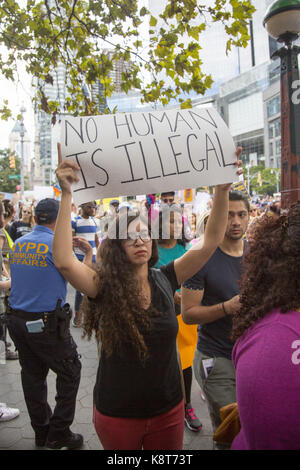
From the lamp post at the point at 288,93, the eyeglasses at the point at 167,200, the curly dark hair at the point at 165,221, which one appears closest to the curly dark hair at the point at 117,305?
the curly dark hair at the point at 165,221

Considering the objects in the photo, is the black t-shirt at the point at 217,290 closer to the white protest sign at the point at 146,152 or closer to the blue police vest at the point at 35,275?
the white protest sign at the point at 146,152

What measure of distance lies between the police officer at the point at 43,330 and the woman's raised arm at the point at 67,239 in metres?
1.06

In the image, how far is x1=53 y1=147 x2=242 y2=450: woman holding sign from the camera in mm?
1702

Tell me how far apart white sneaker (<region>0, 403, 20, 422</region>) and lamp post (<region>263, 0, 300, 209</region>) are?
10.9 ft

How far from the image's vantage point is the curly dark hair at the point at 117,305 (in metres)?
1.75

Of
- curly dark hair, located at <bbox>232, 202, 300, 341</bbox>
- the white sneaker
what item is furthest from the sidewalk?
curly dark hair, located at <bbox>232, 202, 300, 341</bbox>

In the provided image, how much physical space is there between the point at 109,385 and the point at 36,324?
118 cm

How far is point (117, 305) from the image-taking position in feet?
5.92

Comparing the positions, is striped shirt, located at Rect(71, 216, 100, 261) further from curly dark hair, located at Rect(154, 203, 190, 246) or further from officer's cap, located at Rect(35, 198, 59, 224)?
officer's cap, located at Rect(35, 198, 59, 224)

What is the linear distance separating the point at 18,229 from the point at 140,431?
495cm

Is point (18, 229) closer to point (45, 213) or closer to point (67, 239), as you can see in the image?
point (45, 213)

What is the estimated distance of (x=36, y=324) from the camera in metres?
2.71
